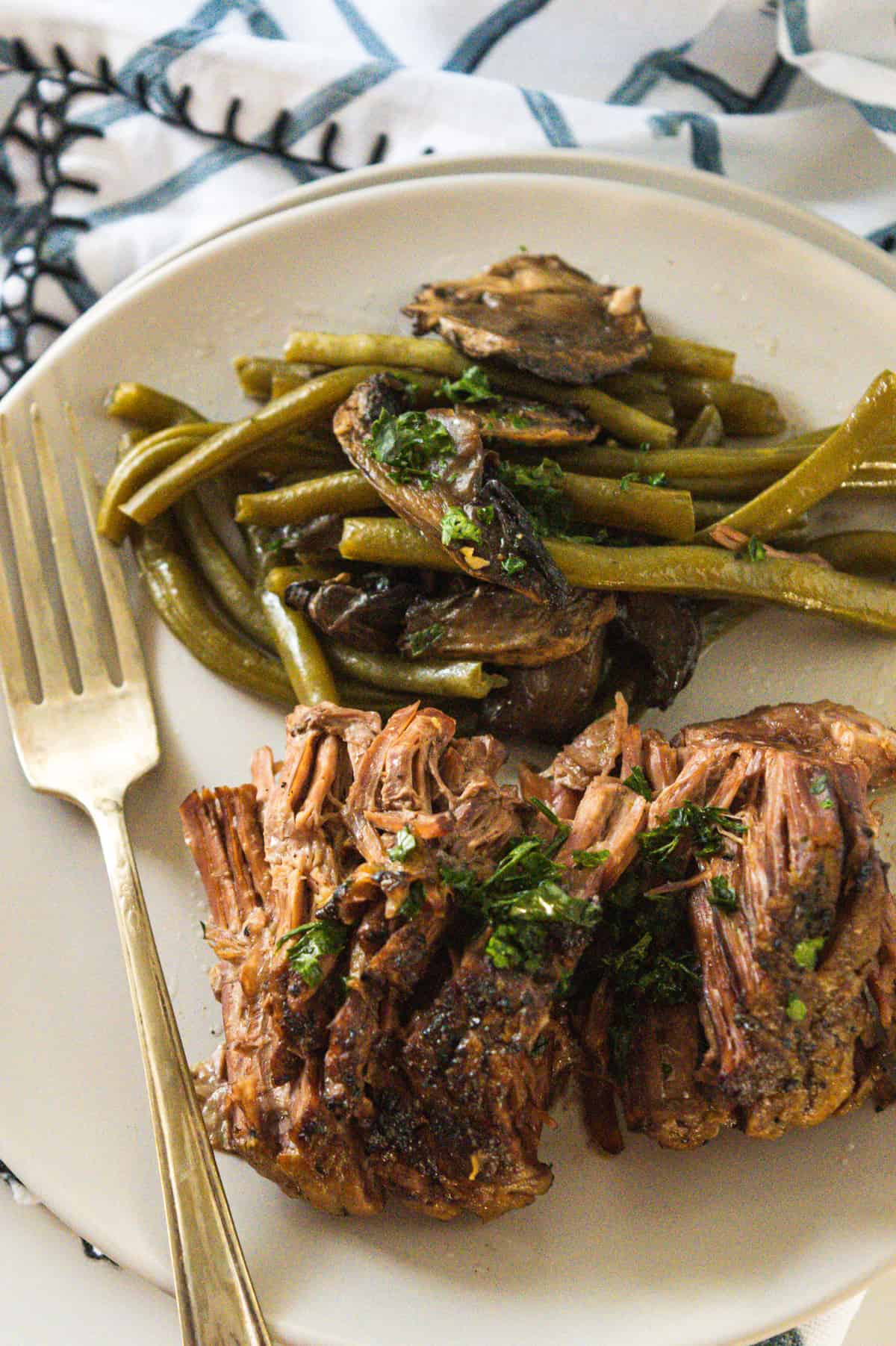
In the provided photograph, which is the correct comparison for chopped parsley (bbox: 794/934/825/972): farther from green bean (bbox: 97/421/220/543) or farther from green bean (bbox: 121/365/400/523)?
green bean (bbox: 97/421/220/543)

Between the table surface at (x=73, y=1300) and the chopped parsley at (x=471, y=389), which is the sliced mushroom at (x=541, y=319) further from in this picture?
the table surface at (x=73, y=1300)

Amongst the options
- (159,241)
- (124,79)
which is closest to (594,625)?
(159,241)

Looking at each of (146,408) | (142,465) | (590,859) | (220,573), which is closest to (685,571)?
(590,859)

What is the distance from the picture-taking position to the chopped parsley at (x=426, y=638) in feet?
14.0

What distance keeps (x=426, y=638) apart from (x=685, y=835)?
1.23 meters

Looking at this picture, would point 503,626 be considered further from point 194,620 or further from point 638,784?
point 194,620

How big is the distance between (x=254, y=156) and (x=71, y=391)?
5.44 feet

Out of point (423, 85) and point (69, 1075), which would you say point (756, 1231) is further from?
point (423, 85)

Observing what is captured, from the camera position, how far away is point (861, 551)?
4.54 meters

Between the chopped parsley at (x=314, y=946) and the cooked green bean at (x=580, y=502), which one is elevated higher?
the cooked green bean at (x=580, y=502)

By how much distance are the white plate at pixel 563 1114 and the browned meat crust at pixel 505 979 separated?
0.35 m

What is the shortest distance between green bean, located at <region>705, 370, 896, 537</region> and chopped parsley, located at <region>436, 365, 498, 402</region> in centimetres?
98

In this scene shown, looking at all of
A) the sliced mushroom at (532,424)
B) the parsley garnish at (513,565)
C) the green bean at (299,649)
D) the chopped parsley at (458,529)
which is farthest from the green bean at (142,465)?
the parsley garnish at (513,565)

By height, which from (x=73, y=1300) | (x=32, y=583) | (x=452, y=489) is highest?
(x=452, y=489)
